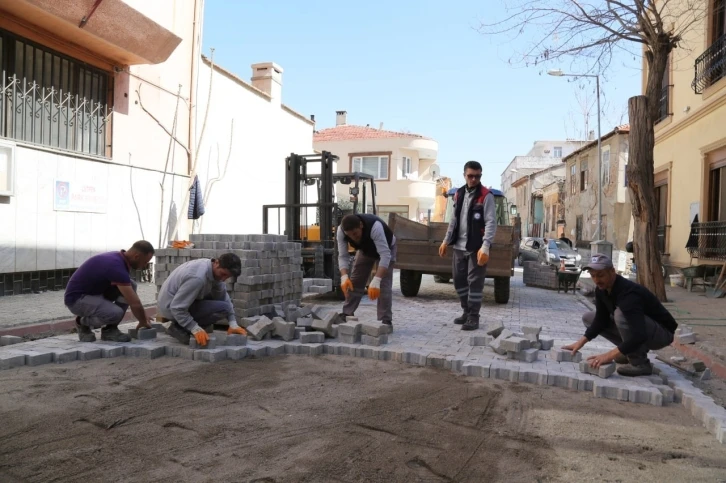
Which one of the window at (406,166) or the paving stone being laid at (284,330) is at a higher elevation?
the window at (406,166)

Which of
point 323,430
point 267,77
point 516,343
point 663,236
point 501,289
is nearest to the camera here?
point 323,430

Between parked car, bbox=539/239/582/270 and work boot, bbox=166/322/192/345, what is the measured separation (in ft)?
52.2

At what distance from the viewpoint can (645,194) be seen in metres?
11.0

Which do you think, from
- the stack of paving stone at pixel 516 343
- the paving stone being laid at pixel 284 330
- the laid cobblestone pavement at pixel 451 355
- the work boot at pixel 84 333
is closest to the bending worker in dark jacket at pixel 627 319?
the laid cobblestone pavement at pixel 451 355

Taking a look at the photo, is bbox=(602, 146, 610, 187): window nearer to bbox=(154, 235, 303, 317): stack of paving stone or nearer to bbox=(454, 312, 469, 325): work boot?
bbox=(454, 312, 469, 325): work boot

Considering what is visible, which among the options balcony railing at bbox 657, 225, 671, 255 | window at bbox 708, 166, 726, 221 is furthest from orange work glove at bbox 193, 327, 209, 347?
balcony railing at bbox 657, 225, 671, 255

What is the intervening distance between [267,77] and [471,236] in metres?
13.1

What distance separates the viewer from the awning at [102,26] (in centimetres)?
925

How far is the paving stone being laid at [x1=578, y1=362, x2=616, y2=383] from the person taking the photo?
486 centimetres

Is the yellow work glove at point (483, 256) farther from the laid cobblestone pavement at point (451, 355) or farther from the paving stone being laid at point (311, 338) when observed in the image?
the paving stone being laid at point (311, 338)

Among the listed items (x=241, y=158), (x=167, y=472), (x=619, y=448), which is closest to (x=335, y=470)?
(x=167, y=472)

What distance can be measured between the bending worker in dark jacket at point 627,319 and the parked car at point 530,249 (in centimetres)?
1655

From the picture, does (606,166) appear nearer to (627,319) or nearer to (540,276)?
(540,276)

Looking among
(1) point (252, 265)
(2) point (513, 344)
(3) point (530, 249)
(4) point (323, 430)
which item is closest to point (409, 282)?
(1) point (252, 265)
